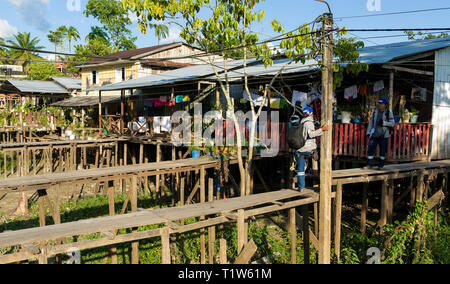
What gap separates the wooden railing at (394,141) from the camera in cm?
1023

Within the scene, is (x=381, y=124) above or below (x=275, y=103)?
below

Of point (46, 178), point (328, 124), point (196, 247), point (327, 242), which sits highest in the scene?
point (328, 124)

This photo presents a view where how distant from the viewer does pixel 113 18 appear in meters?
44.1

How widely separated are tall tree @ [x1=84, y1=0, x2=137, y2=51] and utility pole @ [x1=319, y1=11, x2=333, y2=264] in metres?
41.6

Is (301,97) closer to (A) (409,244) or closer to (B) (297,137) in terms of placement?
(B) (297,137)

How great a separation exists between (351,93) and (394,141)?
7.40 feet

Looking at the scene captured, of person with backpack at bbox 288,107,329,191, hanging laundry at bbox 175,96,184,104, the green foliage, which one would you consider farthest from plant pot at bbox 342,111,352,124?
hanging laundry at bbox 175,96,184,104

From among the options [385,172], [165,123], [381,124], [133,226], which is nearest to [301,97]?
[381,124]

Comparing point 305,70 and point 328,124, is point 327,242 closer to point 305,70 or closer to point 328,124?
point 328,124

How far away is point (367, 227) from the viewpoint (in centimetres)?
1088
